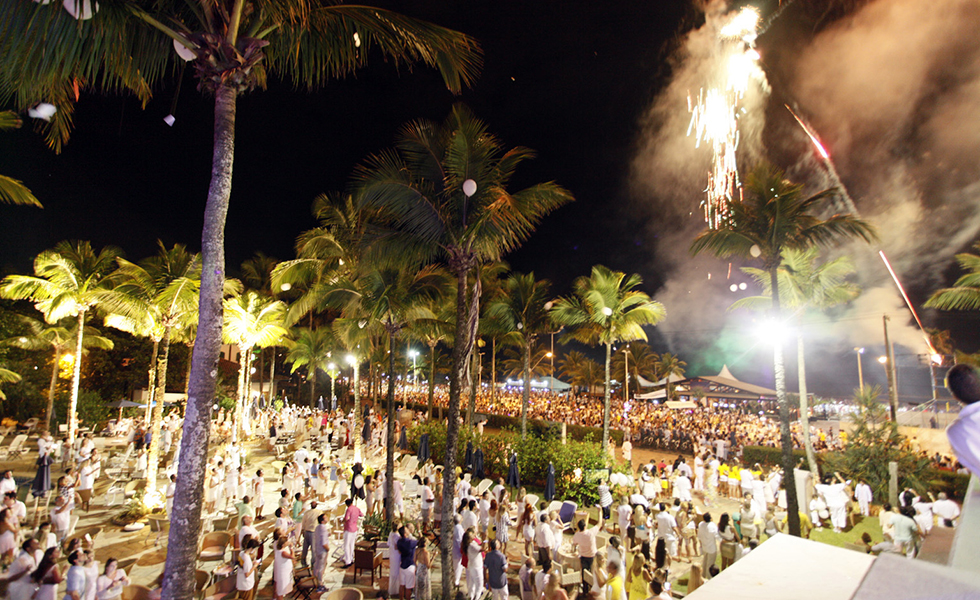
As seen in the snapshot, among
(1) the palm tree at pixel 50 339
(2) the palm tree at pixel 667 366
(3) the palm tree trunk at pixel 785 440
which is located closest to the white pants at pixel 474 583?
(3) the palm tree trunk at pixel 785 440

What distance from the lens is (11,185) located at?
8.60 metres

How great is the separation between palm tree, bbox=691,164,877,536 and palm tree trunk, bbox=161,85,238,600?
41.3ft

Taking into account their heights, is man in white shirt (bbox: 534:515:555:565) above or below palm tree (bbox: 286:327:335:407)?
below

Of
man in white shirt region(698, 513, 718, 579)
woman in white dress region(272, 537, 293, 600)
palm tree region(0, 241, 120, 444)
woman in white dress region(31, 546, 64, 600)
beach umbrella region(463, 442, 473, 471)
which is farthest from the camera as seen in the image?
beach umbrella region(463, 442, 473, 471)

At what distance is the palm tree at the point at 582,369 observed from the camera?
78.4 meters

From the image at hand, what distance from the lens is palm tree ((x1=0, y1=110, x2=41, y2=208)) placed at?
8492 mm

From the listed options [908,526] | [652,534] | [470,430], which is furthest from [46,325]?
[908,526]

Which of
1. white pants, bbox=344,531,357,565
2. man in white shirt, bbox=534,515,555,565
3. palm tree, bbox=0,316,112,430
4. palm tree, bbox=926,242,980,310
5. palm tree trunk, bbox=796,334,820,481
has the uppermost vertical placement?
palm tree, bbox=926,242,980,310

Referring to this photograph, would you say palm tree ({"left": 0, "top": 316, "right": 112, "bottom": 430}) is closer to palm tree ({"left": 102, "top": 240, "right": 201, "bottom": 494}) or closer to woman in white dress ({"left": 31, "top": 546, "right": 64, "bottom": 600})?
palm tree ({"left": 102, "top": 240, "right": 201, "bottom": 494})

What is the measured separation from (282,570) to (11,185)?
872 cm

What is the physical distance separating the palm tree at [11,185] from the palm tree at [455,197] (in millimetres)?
6323

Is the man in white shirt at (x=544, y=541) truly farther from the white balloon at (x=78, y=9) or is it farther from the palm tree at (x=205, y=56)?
the white balloon at (x=78, y=9)

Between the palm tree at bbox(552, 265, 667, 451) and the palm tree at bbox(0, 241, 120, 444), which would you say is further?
the palm tree at bbox(552, 265, 667, 451)

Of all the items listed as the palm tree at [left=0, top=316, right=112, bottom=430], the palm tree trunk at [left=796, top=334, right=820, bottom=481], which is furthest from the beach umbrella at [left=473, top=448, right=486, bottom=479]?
the palm tree at [left=0, top=316, right=112, bottom=430]
